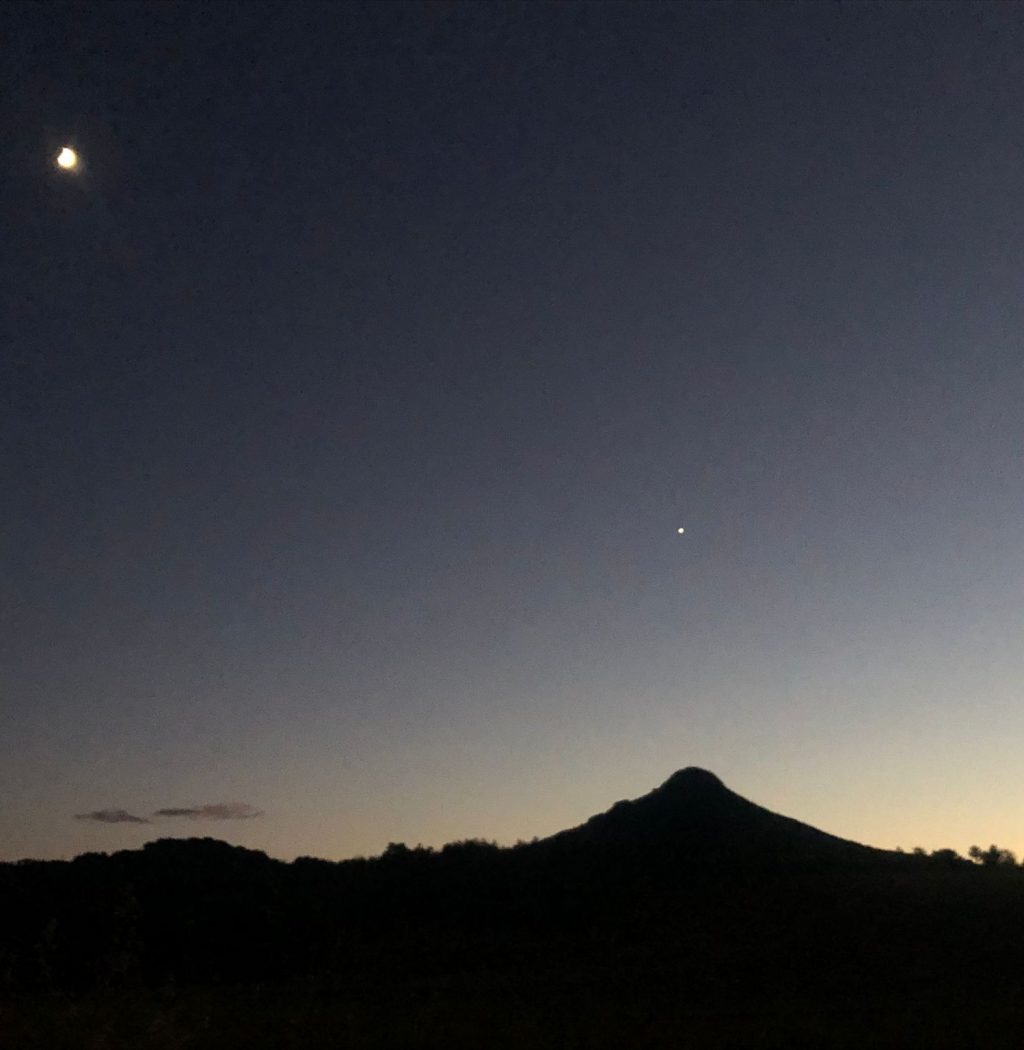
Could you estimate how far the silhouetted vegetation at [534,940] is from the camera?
19062mm

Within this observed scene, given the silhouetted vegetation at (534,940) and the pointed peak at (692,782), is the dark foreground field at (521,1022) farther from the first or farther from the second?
the pointed peak at (692,782)

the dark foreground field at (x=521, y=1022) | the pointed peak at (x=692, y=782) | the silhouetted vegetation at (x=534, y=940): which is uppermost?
the pointed peak at (x=692, y=782)

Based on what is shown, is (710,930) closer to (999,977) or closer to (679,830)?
(999,977)

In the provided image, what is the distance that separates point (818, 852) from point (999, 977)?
25.5 meters

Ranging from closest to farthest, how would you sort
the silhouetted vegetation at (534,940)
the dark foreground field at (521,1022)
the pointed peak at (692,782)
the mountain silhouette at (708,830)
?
the dark foreground field at (521,1022)
the silhouetted vegetation at (534,940)
the mountain silhouette at (708,830)
the pointed peak at (692,782)

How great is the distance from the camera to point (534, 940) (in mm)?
36375

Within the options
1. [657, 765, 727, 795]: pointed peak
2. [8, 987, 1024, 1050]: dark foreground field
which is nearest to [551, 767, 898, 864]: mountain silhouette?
[657, 765, 727, 795]: pointed peak

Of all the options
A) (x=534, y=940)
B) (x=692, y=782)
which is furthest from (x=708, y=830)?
(x=534, y=940)

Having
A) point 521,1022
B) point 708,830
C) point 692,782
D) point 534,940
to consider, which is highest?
point 692,782

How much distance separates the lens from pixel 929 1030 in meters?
18.2

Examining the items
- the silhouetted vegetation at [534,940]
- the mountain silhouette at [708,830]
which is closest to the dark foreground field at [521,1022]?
the silhouetted vegetation at [534,940]

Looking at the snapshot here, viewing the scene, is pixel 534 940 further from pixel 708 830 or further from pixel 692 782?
pixel 692 782

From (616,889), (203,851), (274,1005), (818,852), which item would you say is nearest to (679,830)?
(818,852)

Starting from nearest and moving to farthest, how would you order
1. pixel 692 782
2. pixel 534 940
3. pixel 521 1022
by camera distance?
pixel 521 1022 → pixel 534 940 → pixel 692 782
